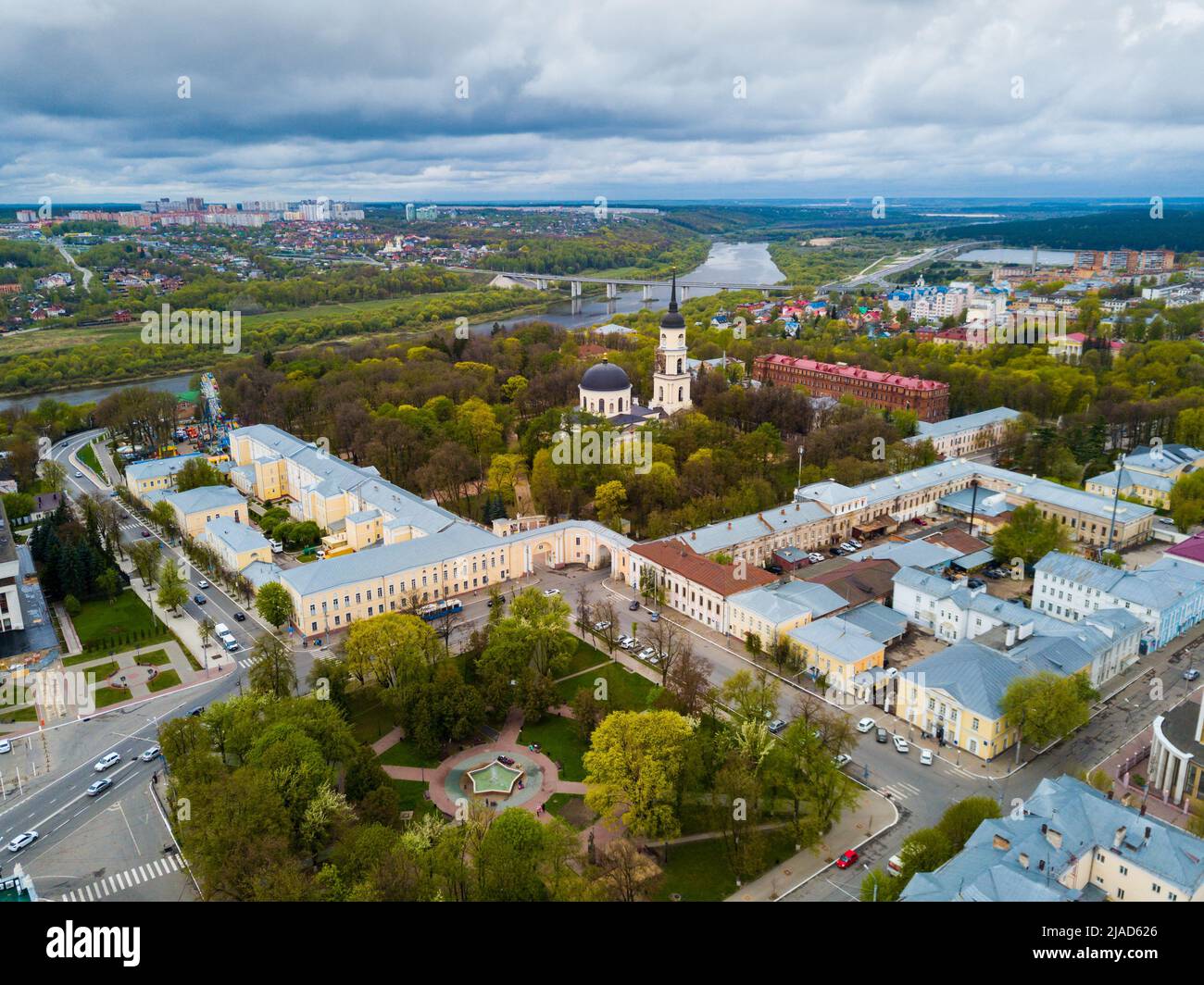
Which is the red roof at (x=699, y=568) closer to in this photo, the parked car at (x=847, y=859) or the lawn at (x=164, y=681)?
the parked car at (x=847, y=859)

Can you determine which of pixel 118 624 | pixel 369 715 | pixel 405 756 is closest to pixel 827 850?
pixel 405 756

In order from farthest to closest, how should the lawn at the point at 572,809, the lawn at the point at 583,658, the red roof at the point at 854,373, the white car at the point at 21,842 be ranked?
the red roof at the point at 854,373
the lawn at the point at 583,658
the lawn at the point at 572,809
the white car at the point at 21,842

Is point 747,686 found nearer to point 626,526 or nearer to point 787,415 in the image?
point 626,526

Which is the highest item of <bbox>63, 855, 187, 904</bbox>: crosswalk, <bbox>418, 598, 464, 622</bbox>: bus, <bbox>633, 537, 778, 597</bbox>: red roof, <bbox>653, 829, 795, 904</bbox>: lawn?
<bbox>633, 537, 778, 597</bbox>: red roof

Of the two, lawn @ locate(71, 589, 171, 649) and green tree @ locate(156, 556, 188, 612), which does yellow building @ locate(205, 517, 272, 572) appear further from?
lawn @ locate(71, 589, 171, 649)

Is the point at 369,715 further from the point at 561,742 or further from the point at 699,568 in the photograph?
the point at 699,568

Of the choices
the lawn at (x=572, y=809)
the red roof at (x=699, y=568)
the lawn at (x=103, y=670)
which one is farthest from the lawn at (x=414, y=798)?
the red roof at (x=699, y=568)

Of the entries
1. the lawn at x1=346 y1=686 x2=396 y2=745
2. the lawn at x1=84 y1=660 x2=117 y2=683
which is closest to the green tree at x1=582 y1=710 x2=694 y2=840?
the lawn at x1=346 y1=686 x2=396 y2=745
